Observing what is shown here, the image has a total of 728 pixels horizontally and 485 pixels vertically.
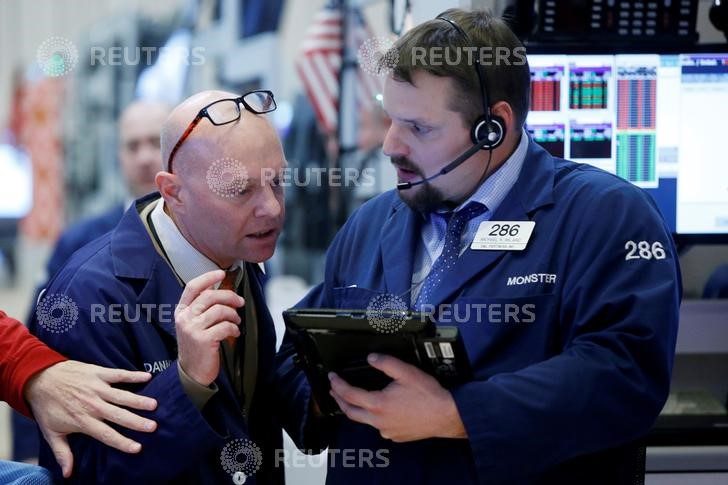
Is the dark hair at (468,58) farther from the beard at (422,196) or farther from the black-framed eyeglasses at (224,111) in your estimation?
the black-framed eyeglasses at (224,111)

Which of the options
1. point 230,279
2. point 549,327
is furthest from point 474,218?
point 230,279

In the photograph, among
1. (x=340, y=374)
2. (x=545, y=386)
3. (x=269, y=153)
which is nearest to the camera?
(x=545, y=386)

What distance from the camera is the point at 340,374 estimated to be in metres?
1.46

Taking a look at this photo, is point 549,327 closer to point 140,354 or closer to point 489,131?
point 489,131

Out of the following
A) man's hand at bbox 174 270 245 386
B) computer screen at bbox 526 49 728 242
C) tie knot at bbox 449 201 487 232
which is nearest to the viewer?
man's hand at bbox 174 270 245 386

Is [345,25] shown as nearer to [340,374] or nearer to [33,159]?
[33,159]

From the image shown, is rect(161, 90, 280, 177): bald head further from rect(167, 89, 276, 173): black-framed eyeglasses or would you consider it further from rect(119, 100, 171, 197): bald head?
rect(119, 100, 171, 197): bald head

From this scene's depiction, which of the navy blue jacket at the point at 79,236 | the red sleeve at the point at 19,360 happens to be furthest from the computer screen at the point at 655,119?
the navy blue jacket at the point at 79,236

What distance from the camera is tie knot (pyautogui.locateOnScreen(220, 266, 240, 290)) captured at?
5.65 ft

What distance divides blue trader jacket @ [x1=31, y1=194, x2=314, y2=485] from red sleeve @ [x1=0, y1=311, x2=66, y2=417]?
0.12 feet

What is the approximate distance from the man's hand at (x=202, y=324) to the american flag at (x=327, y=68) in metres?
2.66

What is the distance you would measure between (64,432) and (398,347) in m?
0.58

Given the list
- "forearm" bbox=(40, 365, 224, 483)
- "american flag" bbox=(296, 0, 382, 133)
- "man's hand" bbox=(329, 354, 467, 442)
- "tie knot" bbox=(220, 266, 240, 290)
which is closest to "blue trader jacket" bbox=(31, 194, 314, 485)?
"forearm" bbox=(40, 365, 224, 483)

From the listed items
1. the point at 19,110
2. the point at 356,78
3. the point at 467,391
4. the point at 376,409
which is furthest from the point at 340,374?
the point at 19,110
